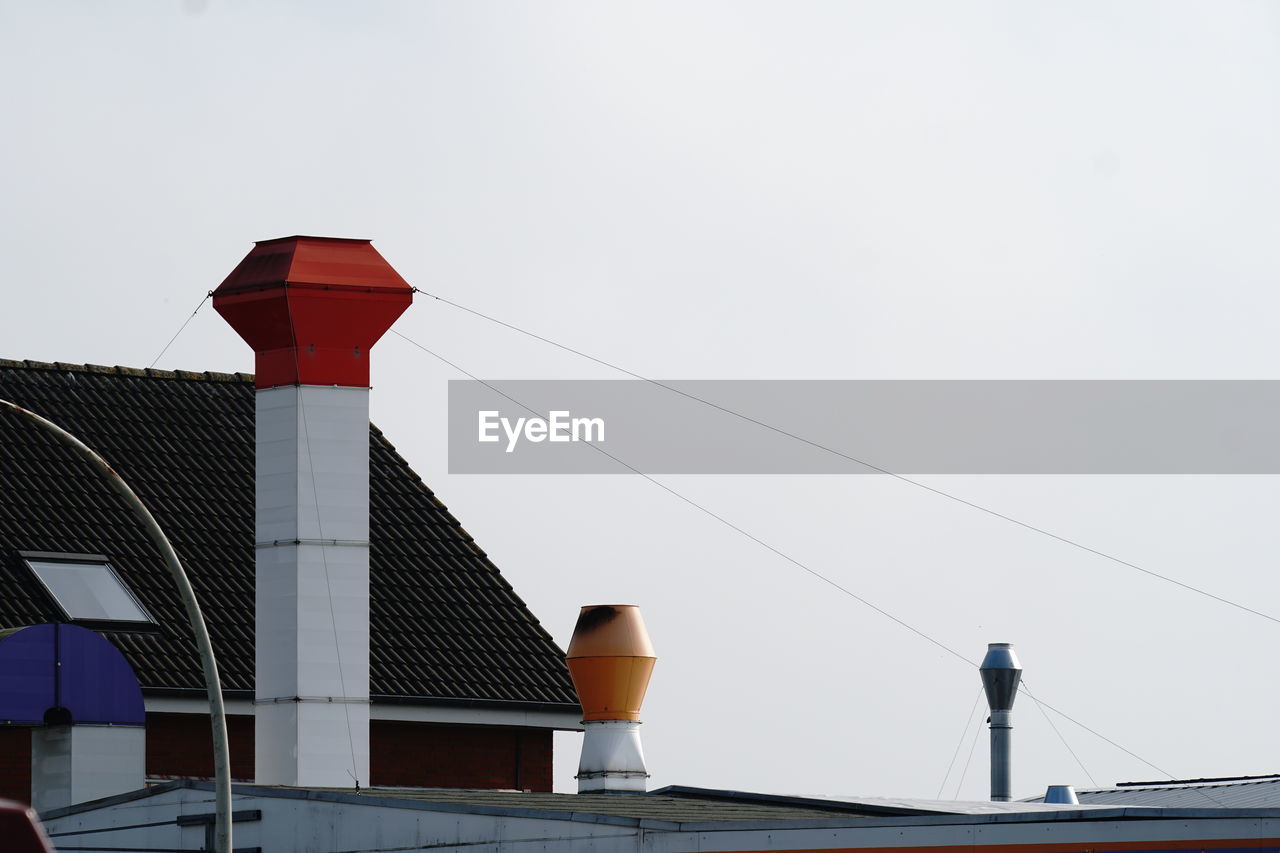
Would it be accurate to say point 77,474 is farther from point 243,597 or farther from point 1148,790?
point 1148,790

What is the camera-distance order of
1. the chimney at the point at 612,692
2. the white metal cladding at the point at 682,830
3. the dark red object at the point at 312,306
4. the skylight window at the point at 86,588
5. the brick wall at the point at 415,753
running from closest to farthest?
the white metal cladding at the point at 682,830, the dark red object at the point at 312,306, the chimney at the point at 612,692, the brick wall at the point at 415,753, the skylight window at the point at 86,588

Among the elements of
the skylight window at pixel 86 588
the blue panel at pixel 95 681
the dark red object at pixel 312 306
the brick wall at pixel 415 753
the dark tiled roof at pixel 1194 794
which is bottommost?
the dark tiled roof at pixel 1194 794

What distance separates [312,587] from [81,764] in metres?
3.31

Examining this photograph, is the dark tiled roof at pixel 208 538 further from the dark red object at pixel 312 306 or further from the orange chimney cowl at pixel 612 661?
the dark red object at pixel 312 306

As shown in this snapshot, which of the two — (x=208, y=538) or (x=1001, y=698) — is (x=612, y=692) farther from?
(x=1001, y=698)

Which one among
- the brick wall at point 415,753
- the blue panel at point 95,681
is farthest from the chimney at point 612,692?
the blue panel at point 95,681

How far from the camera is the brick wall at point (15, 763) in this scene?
2688 centimetres

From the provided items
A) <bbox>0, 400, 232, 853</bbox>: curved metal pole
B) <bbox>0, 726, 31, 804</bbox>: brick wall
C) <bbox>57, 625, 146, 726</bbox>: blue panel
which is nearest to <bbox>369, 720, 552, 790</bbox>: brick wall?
<bbox>0, 726, 31, 804</bbox>: brick wall

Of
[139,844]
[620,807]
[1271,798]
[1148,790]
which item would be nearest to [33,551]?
[139,844]

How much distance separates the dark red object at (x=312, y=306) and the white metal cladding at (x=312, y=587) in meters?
0.30

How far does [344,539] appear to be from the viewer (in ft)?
86.7

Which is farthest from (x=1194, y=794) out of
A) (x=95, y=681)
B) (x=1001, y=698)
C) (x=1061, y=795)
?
(x=95, y=681)

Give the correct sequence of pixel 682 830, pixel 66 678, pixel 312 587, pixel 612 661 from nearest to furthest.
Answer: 1. pixel 682 830
2. pixel 66 678
3. pixel 312 587
4. pixel 612 661

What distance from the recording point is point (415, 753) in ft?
101
